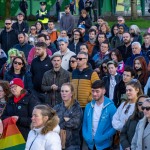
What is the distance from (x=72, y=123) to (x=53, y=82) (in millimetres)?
2247

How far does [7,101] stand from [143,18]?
97.6 feet

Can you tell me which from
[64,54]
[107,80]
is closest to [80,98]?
[107,80]

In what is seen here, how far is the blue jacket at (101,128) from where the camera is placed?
10398 millimetres

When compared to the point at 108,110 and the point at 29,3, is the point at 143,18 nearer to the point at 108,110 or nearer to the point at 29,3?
the point at 29,3

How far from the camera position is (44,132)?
8328 millimetres

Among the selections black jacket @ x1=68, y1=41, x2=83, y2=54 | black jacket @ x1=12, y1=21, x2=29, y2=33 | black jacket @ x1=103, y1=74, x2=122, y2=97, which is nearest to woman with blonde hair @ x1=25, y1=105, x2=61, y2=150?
black jacket @ x1=103, y1=74, x2=122, y2=97

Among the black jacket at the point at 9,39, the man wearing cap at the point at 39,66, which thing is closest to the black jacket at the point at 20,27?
the black jacket at the point at 9,39

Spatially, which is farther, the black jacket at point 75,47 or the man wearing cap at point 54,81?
the black jacket at point 75,47

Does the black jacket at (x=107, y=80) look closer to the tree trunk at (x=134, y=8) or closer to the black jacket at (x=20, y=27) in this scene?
the black jacket at (x=20, y=27)

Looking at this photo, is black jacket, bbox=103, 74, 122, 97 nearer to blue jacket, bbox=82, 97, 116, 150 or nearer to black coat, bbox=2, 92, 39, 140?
blue jacket, bbox=82, 97, 116, 150

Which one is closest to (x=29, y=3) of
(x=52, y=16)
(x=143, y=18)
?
(x=52, y=16)

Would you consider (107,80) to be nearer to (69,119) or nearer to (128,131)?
(69,119)

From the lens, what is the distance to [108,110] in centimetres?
1049

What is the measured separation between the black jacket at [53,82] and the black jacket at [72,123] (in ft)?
6.24
